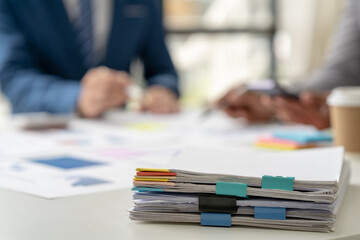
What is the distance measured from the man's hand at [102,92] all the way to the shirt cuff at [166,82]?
519 mm

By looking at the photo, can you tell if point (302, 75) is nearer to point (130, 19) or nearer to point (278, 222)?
point (130, 19)

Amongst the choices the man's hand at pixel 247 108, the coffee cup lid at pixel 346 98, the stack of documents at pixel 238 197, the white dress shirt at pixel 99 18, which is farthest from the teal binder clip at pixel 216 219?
the white dress shirt at pixel 99 18

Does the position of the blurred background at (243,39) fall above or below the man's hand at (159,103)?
above

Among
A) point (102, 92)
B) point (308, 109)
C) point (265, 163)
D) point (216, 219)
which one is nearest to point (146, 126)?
point (102, 92)

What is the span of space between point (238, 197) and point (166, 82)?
1.68m

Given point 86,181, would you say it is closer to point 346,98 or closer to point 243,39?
point 346,98

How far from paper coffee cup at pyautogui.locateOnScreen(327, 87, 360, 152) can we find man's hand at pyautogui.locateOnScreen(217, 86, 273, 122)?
1.88 ft

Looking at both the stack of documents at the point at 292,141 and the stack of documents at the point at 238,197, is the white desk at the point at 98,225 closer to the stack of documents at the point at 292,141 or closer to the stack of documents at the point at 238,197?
the stack of documents at the point at 238,197

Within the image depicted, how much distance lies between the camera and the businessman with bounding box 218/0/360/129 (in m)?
1.42

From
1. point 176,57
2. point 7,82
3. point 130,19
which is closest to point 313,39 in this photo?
point 176,57

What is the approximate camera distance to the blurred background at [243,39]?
4219 millimetres

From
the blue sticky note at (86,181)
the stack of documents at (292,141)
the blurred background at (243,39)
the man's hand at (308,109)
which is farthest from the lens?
the blurred background at (243,39)

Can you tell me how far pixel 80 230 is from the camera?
0.64 metres

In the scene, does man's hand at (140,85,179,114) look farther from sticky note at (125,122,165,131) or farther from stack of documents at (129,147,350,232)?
stack of documents at (129,147,350,232)
